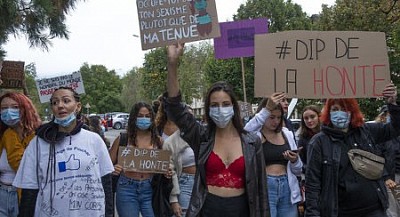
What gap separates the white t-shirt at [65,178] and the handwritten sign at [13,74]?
245 cm

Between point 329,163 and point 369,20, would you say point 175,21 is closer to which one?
point 329,163

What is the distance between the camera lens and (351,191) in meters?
4.44

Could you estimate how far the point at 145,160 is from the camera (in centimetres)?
570

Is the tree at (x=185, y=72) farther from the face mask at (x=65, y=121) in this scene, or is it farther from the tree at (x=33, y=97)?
the face mask at (x=65, y=121)

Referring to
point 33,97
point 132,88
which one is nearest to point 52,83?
point 33,97

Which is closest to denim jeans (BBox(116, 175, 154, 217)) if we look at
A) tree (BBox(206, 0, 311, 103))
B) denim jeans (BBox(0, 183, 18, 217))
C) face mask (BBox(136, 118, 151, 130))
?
face mask (BBox(136, 118, 151, 130))

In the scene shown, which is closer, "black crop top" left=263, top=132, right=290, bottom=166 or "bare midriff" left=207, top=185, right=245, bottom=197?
"bare midriff" left=207, top=185, right=245, bottom=197

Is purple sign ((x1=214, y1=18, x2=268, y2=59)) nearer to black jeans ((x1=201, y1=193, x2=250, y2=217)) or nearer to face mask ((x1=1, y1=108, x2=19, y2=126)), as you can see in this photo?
face mask ((x1=1, y1=108, x2=19, y2=126))

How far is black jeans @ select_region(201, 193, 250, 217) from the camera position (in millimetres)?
3811

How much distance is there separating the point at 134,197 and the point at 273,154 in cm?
149

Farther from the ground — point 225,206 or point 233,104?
point 233,104

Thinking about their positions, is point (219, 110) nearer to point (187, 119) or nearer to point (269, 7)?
point (187, 119)

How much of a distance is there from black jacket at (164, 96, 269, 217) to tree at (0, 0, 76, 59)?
1.68 meters

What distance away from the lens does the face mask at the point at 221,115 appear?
4004mm
